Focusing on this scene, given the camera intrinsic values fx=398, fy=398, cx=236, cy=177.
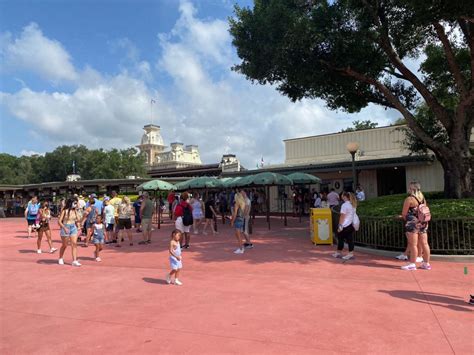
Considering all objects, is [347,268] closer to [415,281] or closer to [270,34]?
[415,281]

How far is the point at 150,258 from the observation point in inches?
416

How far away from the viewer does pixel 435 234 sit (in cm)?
941

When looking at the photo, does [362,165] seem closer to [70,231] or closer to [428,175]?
[428,175]

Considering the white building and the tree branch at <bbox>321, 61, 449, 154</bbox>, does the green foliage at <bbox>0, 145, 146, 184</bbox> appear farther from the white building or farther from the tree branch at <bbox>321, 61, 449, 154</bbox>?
the tree branch at <bbox>321, 61, 449, 154</bbox>

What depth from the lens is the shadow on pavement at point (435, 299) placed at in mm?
5689

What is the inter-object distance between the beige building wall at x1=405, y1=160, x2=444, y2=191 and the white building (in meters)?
82.2

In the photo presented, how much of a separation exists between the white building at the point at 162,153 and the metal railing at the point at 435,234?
91259mm

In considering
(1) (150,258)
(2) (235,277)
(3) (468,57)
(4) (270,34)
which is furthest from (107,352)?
(3) (468,57)

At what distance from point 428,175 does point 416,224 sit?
1363 centimetres

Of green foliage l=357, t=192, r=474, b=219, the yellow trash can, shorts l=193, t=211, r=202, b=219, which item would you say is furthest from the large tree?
shorts l=193, t=211, r=202, b=219

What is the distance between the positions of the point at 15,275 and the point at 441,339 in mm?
8526

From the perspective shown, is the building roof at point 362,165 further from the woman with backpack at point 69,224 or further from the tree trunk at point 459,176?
the woman with backpack at point 69,224

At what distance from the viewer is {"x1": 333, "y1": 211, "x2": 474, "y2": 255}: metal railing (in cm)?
910

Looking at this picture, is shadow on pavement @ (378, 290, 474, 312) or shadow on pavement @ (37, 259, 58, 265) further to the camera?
shadow on pavement @ (37, 259, 58, 265)
